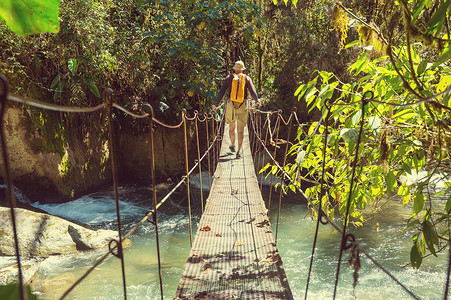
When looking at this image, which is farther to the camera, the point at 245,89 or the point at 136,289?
the point at 245,89

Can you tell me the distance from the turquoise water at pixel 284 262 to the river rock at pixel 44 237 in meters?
0.13

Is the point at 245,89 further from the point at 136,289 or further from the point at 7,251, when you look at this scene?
the point at 7,251

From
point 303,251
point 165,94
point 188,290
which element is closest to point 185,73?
point 165,94

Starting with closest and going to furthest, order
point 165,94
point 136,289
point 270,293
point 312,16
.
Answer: point 270,293, point 136,289, point 165,94, point 312,16

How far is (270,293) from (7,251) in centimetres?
243

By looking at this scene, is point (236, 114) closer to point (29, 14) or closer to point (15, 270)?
point (15, 270)

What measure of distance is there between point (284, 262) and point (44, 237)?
2.06 meters

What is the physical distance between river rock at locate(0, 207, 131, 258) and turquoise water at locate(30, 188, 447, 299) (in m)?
0.13

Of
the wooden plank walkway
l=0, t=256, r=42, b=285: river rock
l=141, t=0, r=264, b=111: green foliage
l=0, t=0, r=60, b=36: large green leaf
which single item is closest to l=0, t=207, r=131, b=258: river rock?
l=0, t=256, r=42, b=285: river rock

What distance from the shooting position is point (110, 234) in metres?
3.19

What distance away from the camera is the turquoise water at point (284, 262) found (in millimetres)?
2572

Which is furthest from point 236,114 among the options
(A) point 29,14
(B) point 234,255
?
(A) point 29,14

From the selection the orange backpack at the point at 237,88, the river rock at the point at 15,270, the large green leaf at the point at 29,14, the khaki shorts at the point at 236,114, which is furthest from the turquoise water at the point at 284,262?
the large green leaf at the point at 29,14

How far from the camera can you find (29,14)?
28 centimetres
